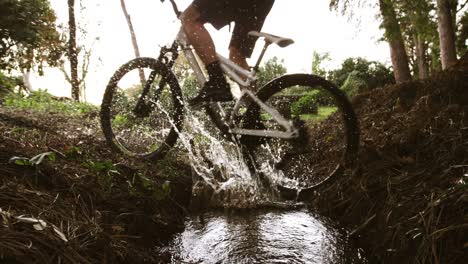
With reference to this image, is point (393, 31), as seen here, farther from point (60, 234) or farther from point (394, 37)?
point (60, 234)

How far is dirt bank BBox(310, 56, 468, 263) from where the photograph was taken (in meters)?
1.50

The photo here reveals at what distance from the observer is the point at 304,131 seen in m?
2.49

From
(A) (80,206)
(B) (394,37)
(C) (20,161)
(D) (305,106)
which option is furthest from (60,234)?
(D) (305,106)

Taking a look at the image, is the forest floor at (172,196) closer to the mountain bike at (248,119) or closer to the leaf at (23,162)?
the leaf at (23,162)

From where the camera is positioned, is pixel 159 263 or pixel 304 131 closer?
pixel 159 263

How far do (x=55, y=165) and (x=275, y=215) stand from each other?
1549 mm

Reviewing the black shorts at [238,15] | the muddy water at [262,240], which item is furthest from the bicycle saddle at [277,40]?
the muddy water at [262,240]

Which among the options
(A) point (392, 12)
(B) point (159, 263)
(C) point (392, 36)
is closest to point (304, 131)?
(B) point (159, 263)

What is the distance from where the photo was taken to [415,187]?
194 centimetres

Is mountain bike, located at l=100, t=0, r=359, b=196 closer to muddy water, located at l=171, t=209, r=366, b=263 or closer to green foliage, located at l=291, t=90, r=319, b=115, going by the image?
muddy water, located at l=171, t=209, r=366, b=263

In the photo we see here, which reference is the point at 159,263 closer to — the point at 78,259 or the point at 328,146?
the point at 78,259

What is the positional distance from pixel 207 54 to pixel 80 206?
150 cm

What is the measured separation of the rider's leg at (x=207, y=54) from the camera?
2770mm

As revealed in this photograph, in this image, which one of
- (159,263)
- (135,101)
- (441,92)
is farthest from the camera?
(135,101)
